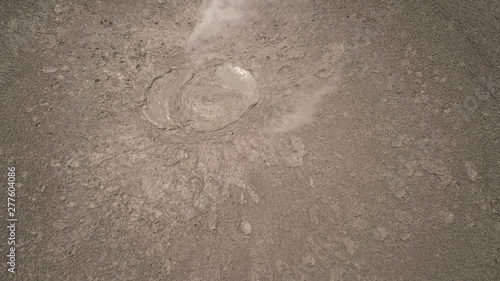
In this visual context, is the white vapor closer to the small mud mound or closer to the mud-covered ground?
the mud-covered ground

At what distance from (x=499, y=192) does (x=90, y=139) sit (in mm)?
2191

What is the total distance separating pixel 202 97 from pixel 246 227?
0.87 meters

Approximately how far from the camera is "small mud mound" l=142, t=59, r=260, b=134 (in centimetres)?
199

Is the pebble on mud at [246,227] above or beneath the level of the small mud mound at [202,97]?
beneath

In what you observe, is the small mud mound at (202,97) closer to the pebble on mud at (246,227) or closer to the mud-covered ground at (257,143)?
the mud-covered ground at (257,143)

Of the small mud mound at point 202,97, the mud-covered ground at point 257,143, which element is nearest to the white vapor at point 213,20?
the mud-covered ground at point 257,143

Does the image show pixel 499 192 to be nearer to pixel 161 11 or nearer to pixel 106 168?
pixel 106 168

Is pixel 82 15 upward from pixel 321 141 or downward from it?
downward

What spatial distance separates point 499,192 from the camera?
1579mm

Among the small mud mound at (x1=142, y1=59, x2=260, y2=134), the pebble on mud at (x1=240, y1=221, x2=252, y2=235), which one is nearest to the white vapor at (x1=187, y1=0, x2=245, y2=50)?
the small mud mound at (x1=142, y1=59, x2=260, y2=134)

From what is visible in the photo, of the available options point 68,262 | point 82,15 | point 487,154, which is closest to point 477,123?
point 487,154

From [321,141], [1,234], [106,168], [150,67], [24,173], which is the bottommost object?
[1,234]

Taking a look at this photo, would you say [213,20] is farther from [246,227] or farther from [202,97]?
[246,227]

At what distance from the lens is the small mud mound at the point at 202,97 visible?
199 cm
